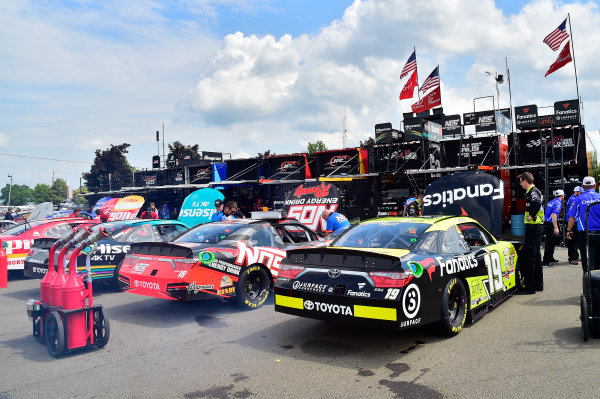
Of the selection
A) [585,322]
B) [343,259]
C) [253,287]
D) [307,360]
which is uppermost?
[343,259]

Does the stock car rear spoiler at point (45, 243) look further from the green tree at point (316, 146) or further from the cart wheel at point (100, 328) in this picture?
the green tree at point (316, 146)

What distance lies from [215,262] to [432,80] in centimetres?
1559

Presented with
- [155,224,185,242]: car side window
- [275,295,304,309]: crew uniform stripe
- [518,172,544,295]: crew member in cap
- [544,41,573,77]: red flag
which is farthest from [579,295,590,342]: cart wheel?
[544,41,573,77]: red flag

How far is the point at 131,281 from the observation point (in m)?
6.36

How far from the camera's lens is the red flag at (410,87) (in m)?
20.7

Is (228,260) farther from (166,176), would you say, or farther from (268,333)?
(166,176)

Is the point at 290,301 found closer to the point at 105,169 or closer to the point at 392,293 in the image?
the point at 392,293

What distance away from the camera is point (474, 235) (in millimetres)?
6211

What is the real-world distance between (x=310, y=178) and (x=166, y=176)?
10604mm

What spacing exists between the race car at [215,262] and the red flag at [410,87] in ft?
48.3

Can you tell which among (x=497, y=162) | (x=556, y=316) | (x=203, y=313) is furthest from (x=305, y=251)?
(x=497, y=162)

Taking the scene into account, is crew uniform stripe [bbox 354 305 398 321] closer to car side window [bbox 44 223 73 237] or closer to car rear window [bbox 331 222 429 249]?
car rear window [bbox 331 222 429 249]

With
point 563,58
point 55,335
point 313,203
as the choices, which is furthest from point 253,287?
point 563,58

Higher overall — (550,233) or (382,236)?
(382,236)
